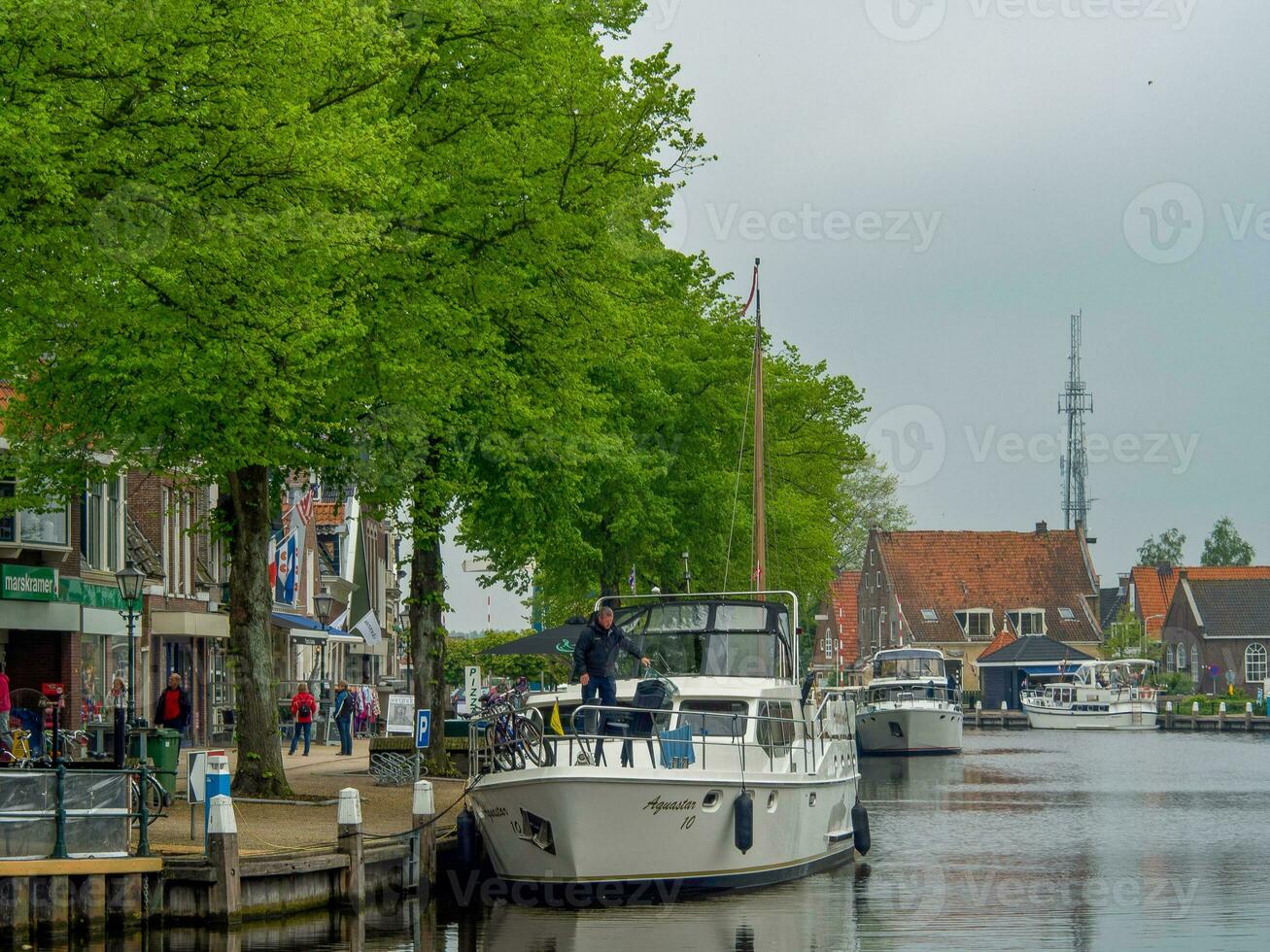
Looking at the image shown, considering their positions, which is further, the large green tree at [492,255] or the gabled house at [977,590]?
the gabled house at [977,590]

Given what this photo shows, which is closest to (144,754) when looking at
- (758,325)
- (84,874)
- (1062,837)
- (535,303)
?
(84,874)

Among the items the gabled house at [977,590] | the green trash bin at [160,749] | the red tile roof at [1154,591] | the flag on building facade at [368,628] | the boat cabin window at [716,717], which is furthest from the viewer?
the red tile roof at [1154,591]

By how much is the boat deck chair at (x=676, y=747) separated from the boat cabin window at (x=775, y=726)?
1.25m

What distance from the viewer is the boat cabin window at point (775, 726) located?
24.0m

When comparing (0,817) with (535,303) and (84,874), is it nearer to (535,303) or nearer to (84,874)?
(84,874)

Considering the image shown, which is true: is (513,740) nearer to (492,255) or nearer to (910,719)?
(492,255)

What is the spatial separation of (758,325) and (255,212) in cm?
2624

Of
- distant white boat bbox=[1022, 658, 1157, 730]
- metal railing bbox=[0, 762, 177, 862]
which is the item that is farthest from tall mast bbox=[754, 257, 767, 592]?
distant white boat bbox=[1022, 658, 1157, 730]

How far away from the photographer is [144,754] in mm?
25719

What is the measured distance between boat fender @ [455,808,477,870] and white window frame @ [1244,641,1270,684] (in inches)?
3646

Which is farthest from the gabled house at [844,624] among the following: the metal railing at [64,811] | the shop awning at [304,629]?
the metal railing at [64,811]

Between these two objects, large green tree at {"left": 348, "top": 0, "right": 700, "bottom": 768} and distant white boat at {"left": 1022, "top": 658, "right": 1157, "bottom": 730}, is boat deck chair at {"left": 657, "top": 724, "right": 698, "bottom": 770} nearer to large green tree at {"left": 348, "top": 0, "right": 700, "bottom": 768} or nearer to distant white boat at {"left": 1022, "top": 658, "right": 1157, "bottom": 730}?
large green tree at {"left": 348, "top": 0, "right": 700, "bottom": 768}

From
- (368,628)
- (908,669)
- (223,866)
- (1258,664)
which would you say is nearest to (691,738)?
(223,866)

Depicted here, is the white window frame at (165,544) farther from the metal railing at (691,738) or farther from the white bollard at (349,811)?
the white bollard at (349,811)
